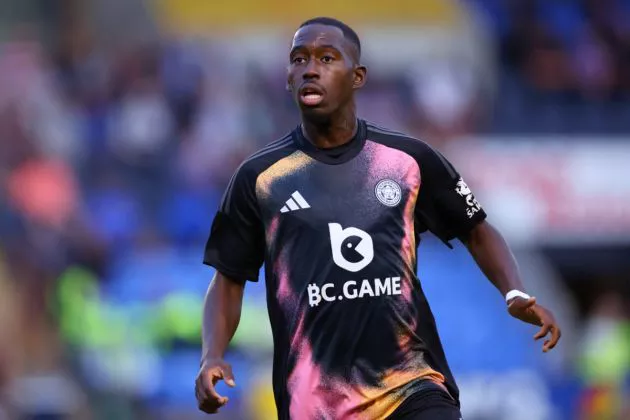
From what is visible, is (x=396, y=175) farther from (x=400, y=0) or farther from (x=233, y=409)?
(x=400, y=0)

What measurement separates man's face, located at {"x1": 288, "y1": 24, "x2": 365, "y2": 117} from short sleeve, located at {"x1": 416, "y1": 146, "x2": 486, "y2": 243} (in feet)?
1.50

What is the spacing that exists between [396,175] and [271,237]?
57 centimetres

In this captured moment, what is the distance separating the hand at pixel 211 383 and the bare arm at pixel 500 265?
115 cm

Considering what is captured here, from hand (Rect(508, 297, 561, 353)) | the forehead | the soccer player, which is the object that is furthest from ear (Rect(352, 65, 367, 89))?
hand (Rect(508, 297, 561, 353))

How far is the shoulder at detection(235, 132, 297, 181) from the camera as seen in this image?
6332 mm

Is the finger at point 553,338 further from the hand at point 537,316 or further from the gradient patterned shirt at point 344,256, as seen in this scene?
the gradient patterned shirt at point 344,256

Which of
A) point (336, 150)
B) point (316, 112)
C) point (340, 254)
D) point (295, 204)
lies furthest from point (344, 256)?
point (316, 112)

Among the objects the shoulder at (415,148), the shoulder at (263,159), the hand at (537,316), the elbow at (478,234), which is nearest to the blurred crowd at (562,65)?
the elbow at (478,234)

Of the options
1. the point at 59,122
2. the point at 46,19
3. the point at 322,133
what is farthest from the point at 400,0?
the point at 322,133

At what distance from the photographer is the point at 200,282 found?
14.3 meters

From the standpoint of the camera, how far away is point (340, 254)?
6148mm

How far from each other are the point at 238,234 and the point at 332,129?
0.58 m

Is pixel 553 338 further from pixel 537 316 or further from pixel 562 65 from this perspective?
pixel 562 65

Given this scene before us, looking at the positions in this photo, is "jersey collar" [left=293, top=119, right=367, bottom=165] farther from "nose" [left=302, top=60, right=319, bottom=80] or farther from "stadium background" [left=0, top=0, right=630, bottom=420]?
"stadium background" [left=0, top=0, right=630, bottom=420]
